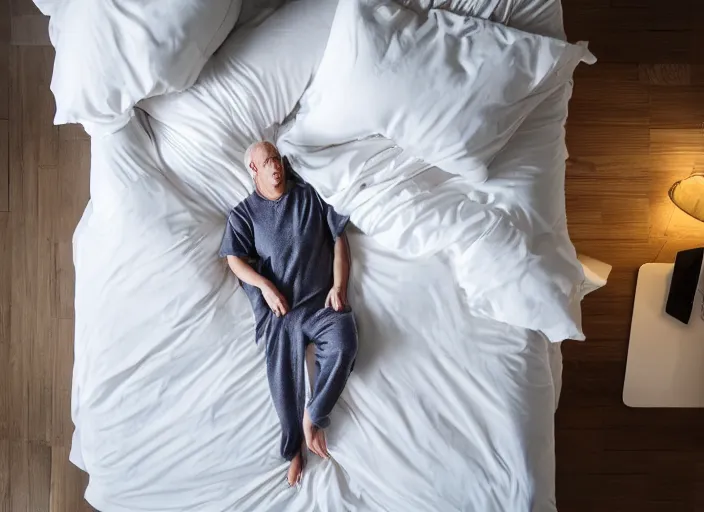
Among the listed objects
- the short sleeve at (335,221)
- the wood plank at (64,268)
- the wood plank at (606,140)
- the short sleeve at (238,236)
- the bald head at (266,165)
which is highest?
the bald head at (266,165)

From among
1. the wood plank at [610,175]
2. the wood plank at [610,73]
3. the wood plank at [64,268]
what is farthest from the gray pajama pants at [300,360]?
the wood plank at [610,73]

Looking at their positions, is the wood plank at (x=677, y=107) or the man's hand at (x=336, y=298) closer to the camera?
the man's hand at (x=336, y=298)

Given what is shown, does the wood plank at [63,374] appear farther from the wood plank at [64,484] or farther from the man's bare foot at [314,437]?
the man's bare foot at [314,437]

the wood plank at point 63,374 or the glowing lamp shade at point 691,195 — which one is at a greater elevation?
the glowing lamp shade at point 691,195

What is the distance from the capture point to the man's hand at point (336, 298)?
3.38 feet

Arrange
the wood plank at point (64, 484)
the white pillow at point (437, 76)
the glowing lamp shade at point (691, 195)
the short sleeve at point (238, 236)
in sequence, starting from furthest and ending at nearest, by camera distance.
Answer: the wood plank at point (64, 484), the glowing lamp shade at point (691, 195), the short sleeve at point (238, 236), the white pillow at point (437, 76)

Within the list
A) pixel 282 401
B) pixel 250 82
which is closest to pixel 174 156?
pixel 250 82

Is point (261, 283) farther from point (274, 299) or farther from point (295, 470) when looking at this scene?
point (295, 470)

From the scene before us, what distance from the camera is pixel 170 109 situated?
1.08 m

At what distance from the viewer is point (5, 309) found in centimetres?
145

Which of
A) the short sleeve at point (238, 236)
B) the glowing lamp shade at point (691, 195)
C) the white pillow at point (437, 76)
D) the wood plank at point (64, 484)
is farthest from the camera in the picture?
the wood plank at point (64, 484)

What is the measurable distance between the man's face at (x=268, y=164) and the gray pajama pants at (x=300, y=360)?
234mm

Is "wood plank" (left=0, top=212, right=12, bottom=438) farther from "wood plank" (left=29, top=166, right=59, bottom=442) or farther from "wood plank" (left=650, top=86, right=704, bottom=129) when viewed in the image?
"wood plank" (left=650, top=86, right=704, bottom=129)

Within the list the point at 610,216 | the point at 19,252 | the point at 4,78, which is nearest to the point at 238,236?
the point at 19,252
